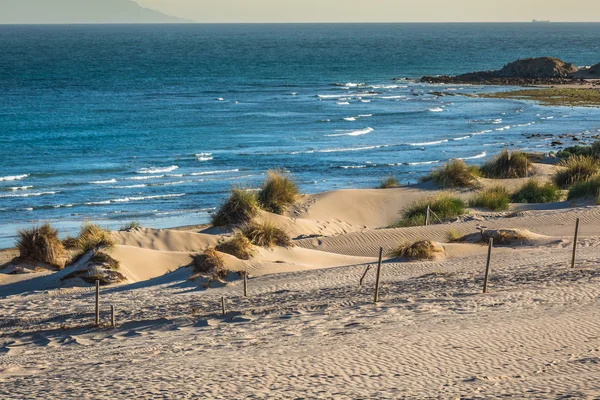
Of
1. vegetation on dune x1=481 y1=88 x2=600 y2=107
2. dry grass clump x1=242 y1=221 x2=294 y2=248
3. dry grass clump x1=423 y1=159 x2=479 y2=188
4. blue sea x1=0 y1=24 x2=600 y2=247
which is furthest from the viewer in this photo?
vegetation on dune x1=481 y1=88 x2=600 y2=107

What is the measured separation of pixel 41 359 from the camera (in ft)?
41.1

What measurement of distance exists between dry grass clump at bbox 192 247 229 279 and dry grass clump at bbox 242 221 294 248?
7.25 ft

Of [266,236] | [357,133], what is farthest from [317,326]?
[357,133]

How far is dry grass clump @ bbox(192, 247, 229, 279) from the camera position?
17641 millimetres

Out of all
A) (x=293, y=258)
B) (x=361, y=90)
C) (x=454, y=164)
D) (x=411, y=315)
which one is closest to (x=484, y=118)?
(x=361, y=90)

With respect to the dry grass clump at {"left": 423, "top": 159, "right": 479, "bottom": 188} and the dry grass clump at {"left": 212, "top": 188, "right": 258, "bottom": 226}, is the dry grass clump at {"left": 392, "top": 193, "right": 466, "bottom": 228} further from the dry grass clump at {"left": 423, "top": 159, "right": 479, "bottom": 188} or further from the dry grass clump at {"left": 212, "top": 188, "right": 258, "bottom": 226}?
the dry grass clump at {"left": 212, "top": 188, "right": 258, "bottom": 226}

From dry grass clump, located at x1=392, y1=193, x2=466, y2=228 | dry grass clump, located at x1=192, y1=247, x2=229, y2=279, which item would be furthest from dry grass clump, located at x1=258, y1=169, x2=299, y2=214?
dry grass clump, located at x1=192, y1=247, x2=229, y2=279

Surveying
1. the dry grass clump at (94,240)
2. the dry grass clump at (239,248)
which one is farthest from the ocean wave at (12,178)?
the dry grass clump at (239,248)

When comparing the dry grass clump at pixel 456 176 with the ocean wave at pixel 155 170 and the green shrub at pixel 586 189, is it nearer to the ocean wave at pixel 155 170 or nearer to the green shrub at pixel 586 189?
→ the green shrub at pixel 586 189

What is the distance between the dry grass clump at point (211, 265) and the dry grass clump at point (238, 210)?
5593 millimetres

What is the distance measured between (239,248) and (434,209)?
8684 mm

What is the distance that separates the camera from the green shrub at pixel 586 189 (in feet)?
87.5

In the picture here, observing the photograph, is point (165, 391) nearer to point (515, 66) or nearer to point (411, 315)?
point (411, 315)

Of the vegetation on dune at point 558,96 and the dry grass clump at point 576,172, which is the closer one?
the dry grass clump at point 576,172
